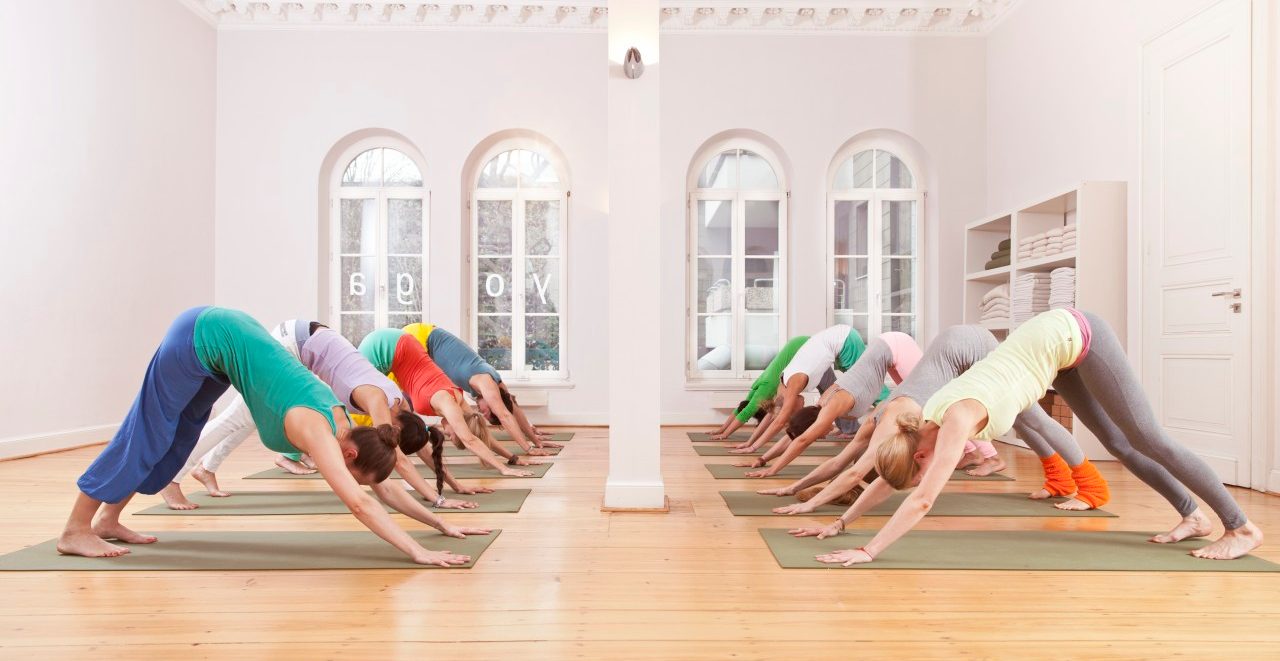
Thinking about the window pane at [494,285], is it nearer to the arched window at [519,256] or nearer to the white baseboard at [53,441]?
the arched window at [519,256]

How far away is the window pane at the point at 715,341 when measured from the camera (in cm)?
730

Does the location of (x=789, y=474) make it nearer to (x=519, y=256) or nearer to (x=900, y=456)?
(x=900, y=456)

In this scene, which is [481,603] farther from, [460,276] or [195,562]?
[460,276]

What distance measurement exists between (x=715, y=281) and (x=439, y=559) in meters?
5.25

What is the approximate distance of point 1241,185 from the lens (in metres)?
3.97

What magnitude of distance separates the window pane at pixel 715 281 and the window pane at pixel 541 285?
4.56 ft

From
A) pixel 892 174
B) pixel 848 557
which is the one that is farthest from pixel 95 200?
pixel 892 174

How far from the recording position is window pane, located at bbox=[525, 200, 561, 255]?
7.35 m

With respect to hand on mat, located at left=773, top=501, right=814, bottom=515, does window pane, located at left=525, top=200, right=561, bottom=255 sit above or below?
above

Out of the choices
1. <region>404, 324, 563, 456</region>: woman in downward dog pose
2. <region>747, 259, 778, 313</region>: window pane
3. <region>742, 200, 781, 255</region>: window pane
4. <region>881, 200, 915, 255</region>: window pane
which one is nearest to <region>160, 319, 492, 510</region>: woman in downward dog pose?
<region>404, 324, 563, 456</region>: woman in downward dog pose

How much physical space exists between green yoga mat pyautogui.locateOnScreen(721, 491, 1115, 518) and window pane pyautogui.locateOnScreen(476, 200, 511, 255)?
4.26 metres

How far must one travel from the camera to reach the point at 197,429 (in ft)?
8.54

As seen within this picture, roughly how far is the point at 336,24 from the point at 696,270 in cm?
405

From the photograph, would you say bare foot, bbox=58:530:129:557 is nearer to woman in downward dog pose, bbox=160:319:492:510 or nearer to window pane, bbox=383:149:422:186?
woman in downward dog pose, bbox=160:319:492:510
